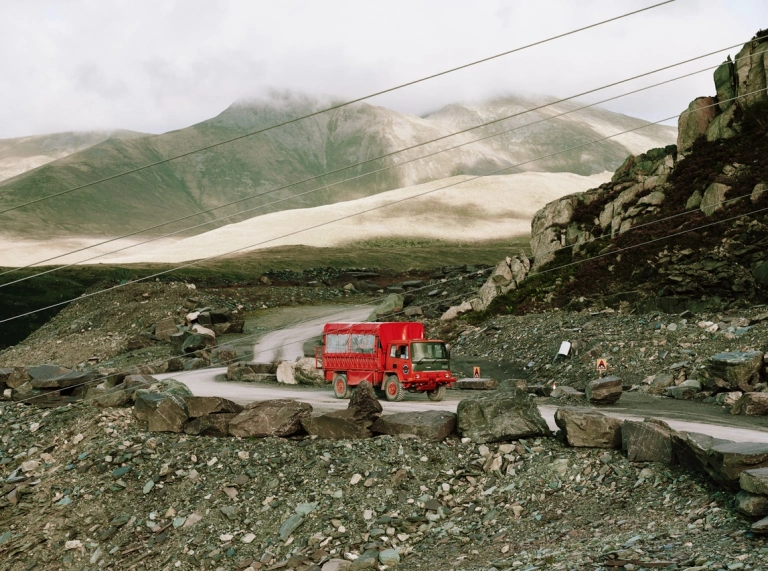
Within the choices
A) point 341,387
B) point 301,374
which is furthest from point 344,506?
point 301,374

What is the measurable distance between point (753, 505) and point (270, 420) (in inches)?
526

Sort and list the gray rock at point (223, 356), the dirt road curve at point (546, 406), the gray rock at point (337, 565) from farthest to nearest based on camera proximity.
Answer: the gray rock at point (223, 356)
the dirt road curve at point (546, 406)
the gray rock at point (337, 565)

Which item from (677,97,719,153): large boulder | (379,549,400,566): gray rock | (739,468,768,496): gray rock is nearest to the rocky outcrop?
(677,97,719,153): large boulder

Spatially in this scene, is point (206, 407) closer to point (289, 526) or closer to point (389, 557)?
point (289, 526)

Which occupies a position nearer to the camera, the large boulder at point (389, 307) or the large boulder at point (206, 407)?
the large boulder at point (206, 407)

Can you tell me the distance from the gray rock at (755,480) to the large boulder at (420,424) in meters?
8.68

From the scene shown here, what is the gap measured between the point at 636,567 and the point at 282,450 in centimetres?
1132

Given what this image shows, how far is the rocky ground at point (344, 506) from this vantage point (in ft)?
44.4

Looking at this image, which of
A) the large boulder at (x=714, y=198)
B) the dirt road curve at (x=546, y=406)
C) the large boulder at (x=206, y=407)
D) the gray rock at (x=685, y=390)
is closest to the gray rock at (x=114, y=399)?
the large boulder at (x=206, y=407)

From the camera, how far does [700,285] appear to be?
3831cm

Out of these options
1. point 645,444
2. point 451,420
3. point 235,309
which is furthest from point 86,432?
point 235,309

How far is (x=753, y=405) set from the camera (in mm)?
24062

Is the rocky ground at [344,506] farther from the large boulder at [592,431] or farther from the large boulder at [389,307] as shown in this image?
the large boulder at [389,307]

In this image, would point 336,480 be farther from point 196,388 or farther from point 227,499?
point 196,388
